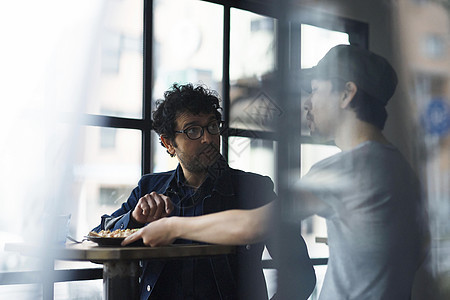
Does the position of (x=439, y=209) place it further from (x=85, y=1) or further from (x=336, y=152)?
(x=85, y=1)

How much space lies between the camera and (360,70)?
351 mm

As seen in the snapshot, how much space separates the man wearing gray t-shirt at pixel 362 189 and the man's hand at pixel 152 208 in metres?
0.80

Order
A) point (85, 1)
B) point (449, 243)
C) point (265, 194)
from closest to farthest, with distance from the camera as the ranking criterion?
point (449, 243)
point (265, 194)
point (85, 1)

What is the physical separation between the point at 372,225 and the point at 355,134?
0.19 feet

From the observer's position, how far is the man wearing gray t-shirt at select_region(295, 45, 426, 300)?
1.07ft

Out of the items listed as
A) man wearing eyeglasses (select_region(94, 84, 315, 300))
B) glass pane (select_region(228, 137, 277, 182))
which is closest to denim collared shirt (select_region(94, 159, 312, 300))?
man wearing eyeglasses (select_region(94, 84, 315, 300))

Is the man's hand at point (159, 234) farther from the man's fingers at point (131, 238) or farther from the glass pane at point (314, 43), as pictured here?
the glass pane at point (314, 43)

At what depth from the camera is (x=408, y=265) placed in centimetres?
32

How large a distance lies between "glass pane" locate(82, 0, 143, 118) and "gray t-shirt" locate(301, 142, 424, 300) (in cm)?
108

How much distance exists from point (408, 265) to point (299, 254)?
8 centimetres

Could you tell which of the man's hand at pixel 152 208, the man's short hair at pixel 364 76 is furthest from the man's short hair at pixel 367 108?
the man's hand at pixel 152 208

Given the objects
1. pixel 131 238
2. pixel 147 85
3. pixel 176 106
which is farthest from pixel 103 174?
pixel 131 238

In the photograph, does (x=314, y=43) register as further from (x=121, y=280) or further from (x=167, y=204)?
(x=121, y=280)

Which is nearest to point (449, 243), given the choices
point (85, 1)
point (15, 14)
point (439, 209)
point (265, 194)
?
point (439, 209)
